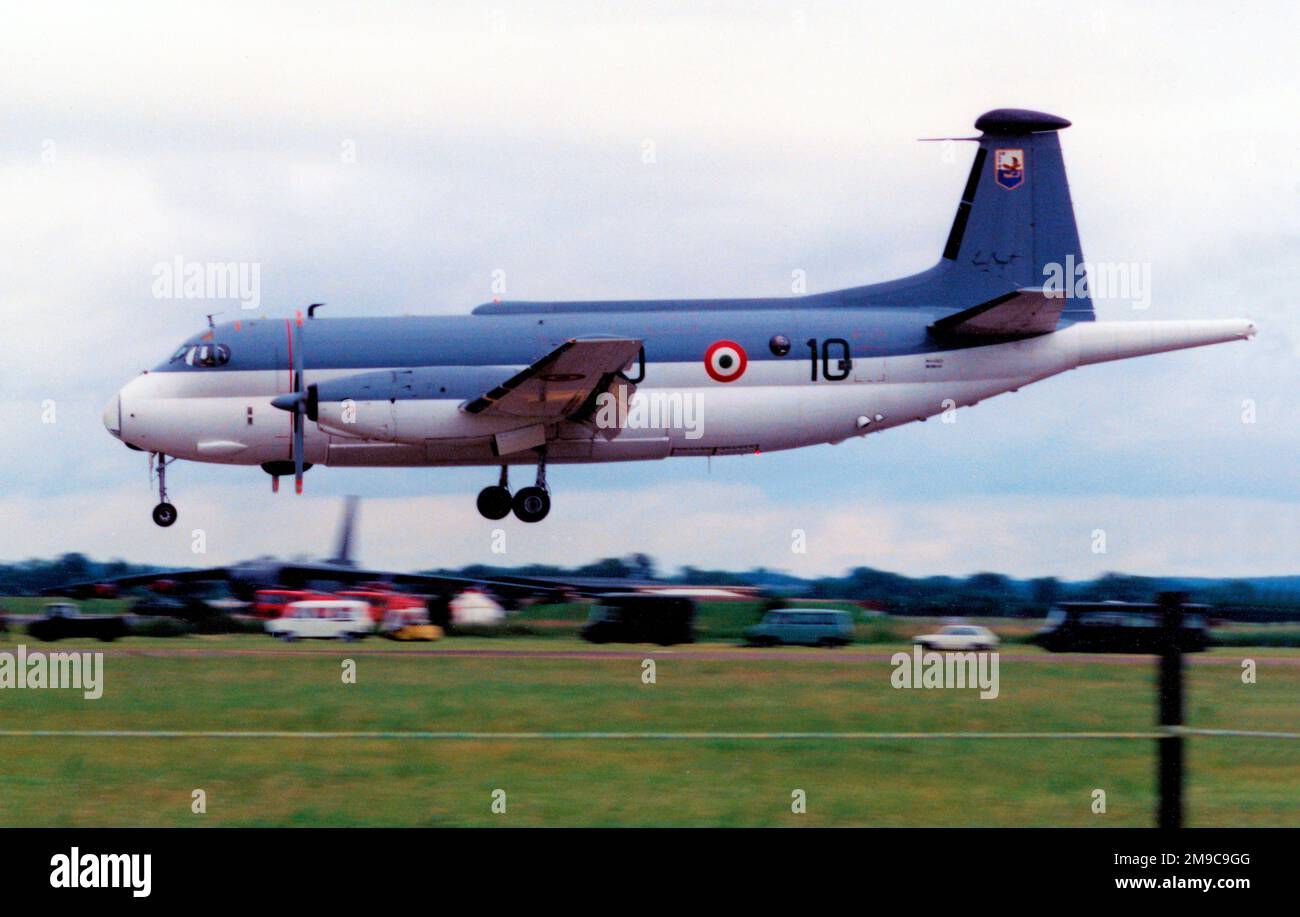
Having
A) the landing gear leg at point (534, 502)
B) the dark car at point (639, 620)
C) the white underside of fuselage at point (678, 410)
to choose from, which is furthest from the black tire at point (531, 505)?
the dark car at point (639, 620)

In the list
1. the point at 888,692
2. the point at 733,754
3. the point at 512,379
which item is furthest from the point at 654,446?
the point at 733,754

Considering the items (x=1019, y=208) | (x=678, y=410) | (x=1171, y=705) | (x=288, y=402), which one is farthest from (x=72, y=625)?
(x=1019, y=208)

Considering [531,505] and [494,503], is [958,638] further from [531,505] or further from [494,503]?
[494,503]

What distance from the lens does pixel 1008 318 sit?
109 ft

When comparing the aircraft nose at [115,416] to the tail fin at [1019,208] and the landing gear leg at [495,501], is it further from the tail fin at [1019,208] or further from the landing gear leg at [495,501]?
the tail fin at [1019,208]

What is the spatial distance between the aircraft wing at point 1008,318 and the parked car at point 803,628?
8.45 meters

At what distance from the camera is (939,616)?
27.0 metres

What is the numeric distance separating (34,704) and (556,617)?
32.2 feet

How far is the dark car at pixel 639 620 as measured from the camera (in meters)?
25.5

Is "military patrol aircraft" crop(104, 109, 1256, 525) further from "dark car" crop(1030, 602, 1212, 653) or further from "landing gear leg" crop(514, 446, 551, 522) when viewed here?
"dark car" crop(1030, 602, 1212, 653)

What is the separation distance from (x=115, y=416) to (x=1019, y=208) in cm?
2078

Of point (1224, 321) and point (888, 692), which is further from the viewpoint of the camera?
point (1224, 321)

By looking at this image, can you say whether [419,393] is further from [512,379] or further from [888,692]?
[888,692]

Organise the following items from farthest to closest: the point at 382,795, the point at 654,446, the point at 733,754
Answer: the point at 654,446, the point at 733,754, the point at 382,795
